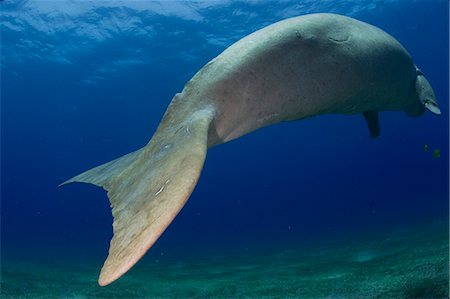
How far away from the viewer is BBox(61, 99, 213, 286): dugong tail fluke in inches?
63.2

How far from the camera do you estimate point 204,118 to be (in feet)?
9.09

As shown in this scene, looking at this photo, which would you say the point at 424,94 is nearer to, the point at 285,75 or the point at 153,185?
the point at 285,75

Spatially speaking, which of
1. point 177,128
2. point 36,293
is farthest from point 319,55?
point 36,293

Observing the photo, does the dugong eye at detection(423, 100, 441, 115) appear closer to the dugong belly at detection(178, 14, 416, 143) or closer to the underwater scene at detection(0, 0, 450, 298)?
the underwater scene at detection(0, 0, 450, 298)

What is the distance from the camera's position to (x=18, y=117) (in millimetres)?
49219

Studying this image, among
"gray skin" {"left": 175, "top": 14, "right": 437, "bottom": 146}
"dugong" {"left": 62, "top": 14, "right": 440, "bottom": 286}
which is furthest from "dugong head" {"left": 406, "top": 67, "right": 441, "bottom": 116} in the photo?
"gray skin" {"left": 175, "top": 14, "right": 437, "bottom": 146}

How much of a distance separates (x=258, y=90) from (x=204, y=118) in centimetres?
53

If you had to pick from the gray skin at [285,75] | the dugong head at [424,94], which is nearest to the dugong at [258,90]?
the gray skin at [285,75]

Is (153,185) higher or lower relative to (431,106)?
higher

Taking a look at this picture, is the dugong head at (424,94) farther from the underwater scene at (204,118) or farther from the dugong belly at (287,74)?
the dugong belly at (287,74)

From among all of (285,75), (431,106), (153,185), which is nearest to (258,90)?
(285,75)

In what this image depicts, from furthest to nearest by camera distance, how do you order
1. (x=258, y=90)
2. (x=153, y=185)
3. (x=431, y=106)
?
1. (x=431, y=106)
2. (x=258, y=90)
3. (x=153, y=185)

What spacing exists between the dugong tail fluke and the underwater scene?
0.01 m

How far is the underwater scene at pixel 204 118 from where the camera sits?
294cm
